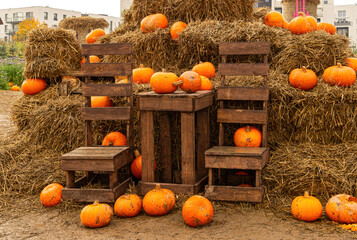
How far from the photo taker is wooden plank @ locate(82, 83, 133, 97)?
461cm

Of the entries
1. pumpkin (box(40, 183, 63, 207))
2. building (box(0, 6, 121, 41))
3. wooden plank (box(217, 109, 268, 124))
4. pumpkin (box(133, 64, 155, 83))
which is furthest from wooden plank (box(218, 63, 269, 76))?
building (box(0, 6, 121, 41))

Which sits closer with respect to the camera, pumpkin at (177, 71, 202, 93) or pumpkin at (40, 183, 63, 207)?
pumpkin at (40, 183, 63, 207)

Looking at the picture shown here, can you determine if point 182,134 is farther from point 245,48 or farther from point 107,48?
point 107,48

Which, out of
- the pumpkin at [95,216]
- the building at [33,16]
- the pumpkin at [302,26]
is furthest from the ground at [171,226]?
the building at [33,16]

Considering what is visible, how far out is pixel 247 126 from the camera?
14.9 ft

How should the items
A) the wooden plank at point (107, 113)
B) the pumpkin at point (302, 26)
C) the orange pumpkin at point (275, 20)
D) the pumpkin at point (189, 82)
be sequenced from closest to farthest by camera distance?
1. the pumpkin at point (189, 82)
2. the wooden plank at point (107, 113)
3. the pumpkin at point (302, 26)
4. the orange pumpkin at point (275, 20)

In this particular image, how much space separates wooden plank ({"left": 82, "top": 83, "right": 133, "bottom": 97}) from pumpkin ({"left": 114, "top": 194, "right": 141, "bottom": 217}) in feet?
4.38

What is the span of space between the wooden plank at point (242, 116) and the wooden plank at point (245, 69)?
16.7 inches

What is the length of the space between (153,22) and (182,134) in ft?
8.74

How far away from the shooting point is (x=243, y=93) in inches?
178

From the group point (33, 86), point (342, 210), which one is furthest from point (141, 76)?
point (342, 210)

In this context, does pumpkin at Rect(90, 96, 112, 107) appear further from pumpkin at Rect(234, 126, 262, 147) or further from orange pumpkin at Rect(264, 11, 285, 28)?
orange pumpkin at Rect(264, 11, 285, 28)

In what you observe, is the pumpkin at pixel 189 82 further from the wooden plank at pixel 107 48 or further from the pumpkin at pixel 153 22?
the pumpkin at pixel 153 22

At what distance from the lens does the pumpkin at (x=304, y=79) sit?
4754mm
